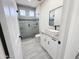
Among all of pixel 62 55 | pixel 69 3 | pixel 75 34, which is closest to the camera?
pixel 69 3

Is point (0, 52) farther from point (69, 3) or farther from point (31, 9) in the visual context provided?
point (31, 9)

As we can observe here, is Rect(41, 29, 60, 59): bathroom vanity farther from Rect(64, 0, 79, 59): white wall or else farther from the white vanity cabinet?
Rect(64, 0, 79, 59): white wall

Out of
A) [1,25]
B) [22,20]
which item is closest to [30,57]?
[1,25]

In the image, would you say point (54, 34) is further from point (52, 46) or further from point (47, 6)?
point (47, 6)

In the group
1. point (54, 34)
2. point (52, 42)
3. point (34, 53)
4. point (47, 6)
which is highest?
point (47, 6)

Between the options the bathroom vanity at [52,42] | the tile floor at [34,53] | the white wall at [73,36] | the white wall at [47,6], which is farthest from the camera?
the tile floor at [34,53]

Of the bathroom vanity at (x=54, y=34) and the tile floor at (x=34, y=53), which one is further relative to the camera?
the tile floor at (x=34, y=53)

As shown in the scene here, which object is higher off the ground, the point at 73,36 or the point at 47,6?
the point at 47,6

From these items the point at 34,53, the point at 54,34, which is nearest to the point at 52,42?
the point at 54,34

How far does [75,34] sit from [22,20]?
379 cm

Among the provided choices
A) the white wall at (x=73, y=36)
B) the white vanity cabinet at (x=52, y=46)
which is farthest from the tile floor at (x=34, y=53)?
the white wall at (x=73, y=36)

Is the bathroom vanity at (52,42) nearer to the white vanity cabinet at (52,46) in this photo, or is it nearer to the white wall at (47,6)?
the white vanity cabinet at (52,46)

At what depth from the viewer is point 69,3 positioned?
87 centimetres

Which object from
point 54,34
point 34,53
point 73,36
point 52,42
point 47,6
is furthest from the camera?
point 47,6
